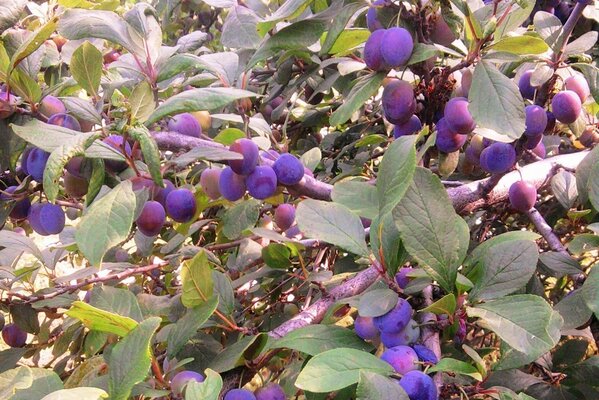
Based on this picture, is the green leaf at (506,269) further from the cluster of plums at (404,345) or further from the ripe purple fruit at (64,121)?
the ripe purple fruit at (64,121)

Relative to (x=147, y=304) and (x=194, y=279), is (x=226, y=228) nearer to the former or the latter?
(x=147, y=304)

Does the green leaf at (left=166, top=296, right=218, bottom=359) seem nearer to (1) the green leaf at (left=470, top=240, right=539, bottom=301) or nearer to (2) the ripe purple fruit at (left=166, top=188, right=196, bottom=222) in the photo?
(2) the ripe purple fruit at (left=166, top=188, right=196, bottom=222)

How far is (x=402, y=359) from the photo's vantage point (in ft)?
1.98

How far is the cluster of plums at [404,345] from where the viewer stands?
56 cm

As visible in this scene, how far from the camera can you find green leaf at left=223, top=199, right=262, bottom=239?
43.2 inches

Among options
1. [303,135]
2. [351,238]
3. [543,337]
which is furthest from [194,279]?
[303,135]

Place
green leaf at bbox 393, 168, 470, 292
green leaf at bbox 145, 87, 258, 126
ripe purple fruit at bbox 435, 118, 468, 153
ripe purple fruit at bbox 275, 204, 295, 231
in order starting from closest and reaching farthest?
1. green leaf at bbox 393, 168, 470, 292
2. green leaf at bbox 145, 87, 258, 126
3. ripe purple fruit at bbox 435, 118, 468, 153
4. ripe purple fruit at bbox 275, 204, 295, 231

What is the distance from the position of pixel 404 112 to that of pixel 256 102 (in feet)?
2.64

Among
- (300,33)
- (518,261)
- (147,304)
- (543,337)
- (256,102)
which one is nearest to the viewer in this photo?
(543,337)

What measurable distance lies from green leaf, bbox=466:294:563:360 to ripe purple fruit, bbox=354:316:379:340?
12 centimetres

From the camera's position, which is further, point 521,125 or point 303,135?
point 303,135

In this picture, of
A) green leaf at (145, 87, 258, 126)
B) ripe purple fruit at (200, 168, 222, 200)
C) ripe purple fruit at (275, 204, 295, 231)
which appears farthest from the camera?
ripe purple fruit at (275, 204, 295, 231)

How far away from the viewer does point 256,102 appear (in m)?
1.65

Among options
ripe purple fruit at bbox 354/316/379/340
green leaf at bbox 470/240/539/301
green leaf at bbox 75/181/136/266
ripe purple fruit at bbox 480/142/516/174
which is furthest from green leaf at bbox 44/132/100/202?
ripe purple fruit at bbox 480/142/516/174
